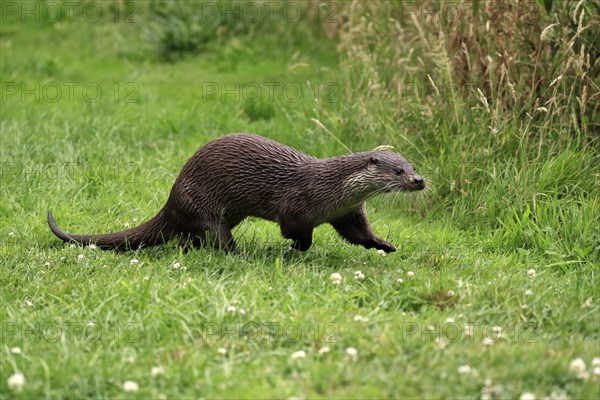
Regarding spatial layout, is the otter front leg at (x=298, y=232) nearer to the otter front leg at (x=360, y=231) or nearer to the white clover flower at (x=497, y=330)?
the otter front leg at (x=360, y=231)

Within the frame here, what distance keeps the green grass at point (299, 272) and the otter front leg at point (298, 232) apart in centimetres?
9

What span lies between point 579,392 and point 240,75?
6.31 metres

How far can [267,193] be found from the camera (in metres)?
5.14

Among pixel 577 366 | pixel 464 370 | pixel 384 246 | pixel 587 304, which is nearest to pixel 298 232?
pixel 384 246

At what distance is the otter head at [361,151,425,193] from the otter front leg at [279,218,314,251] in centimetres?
42

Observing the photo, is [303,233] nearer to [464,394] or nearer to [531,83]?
[464,394]

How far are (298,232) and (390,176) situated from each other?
1.90 feet

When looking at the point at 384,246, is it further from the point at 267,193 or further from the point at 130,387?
the point at 130,387

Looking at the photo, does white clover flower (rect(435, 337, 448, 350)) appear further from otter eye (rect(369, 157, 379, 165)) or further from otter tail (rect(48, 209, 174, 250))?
otter tail (rect(48, 209, 174, 250))

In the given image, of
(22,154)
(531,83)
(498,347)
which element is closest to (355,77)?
(531,83)

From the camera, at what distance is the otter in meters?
4.98

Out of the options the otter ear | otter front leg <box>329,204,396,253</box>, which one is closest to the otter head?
the otter ear

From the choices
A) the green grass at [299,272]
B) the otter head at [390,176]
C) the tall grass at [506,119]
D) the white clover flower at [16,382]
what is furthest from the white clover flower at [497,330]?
the white clover flower at [16,382]

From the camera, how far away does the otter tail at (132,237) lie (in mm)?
5277
